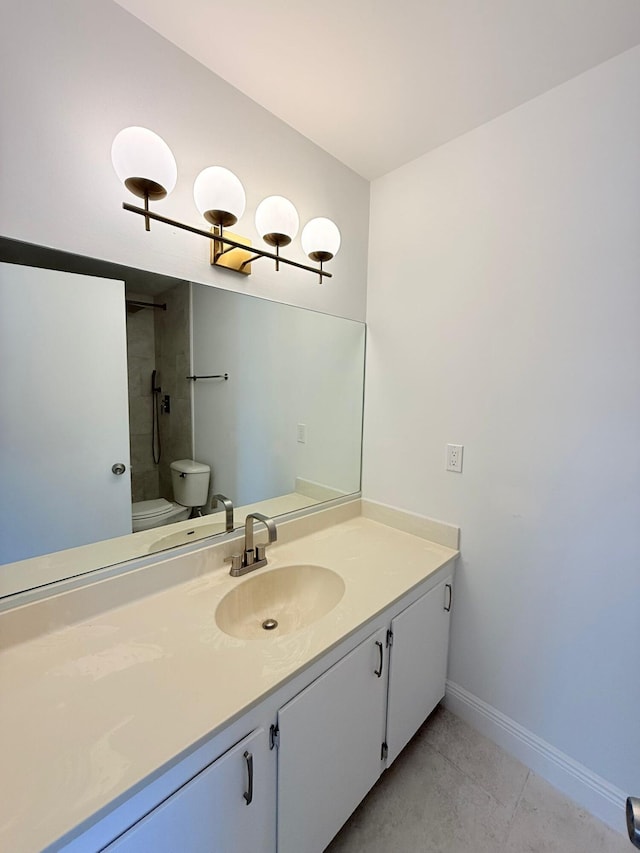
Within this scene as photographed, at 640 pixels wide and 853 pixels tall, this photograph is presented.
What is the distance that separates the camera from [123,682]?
0.82 m

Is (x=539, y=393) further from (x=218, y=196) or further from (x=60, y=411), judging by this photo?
(x=60, y=411)

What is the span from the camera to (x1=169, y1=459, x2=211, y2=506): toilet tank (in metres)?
1.29

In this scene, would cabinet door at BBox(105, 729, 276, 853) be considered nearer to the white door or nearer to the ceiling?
the white door

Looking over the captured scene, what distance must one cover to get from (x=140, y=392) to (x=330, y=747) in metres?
1.21

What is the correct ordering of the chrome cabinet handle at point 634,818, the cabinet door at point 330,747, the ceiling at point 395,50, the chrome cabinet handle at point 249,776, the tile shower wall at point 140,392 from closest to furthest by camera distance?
the chrome cabinet handle at point 634,818 < the chrome cabinet handle at point 249,776 < the cabinet door at point 330,747 < the ceiling at point 395,50 < the tile shower wall at point 140,392

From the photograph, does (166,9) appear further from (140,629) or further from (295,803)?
(295,803)

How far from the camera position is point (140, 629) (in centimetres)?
100

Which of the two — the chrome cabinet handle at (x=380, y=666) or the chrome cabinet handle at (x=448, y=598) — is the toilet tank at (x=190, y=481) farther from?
the chrome cabinet handle at (x=448, y=598)

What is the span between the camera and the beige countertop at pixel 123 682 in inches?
23.8

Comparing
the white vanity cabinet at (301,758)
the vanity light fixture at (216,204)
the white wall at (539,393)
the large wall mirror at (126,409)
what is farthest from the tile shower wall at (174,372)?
the white wall at (539,393)

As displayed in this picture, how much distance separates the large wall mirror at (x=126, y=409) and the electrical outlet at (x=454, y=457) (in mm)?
717

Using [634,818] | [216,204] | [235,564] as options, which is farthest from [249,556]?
[216,204]

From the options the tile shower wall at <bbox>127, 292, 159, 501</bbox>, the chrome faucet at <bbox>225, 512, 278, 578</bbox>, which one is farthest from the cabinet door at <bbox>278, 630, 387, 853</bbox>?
the tile shower wall at <bbox>127, 292, 159, 501</bbox>

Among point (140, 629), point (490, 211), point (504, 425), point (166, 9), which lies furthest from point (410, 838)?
point (166, 9)
